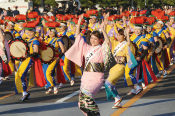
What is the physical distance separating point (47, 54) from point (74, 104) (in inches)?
70.3

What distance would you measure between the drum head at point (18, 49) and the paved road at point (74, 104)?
1013mm

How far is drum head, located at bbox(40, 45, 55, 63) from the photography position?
10.2 meters

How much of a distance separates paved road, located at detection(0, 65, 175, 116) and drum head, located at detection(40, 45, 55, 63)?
34.5 inches

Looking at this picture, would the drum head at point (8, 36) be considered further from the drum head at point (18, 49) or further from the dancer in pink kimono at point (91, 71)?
the dancer in pink kimono at point (91, 71)

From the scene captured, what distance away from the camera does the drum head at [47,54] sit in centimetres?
1023

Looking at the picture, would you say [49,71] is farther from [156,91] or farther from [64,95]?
[156,91]

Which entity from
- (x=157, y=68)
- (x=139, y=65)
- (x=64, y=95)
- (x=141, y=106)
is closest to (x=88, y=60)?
(x=141, y=106)

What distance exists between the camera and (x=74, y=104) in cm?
906

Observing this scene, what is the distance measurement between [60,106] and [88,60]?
2233 mm

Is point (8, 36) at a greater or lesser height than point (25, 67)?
greater

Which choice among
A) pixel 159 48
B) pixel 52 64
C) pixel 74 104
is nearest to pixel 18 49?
pixel 52 64

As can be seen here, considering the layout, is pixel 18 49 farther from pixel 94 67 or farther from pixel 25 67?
pixel 94 67

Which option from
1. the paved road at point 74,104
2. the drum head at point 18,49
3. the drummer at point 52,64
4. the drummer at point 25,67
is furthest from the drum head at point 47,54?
the paved road at point 74,104

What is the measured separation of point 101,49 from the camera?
700 cm
